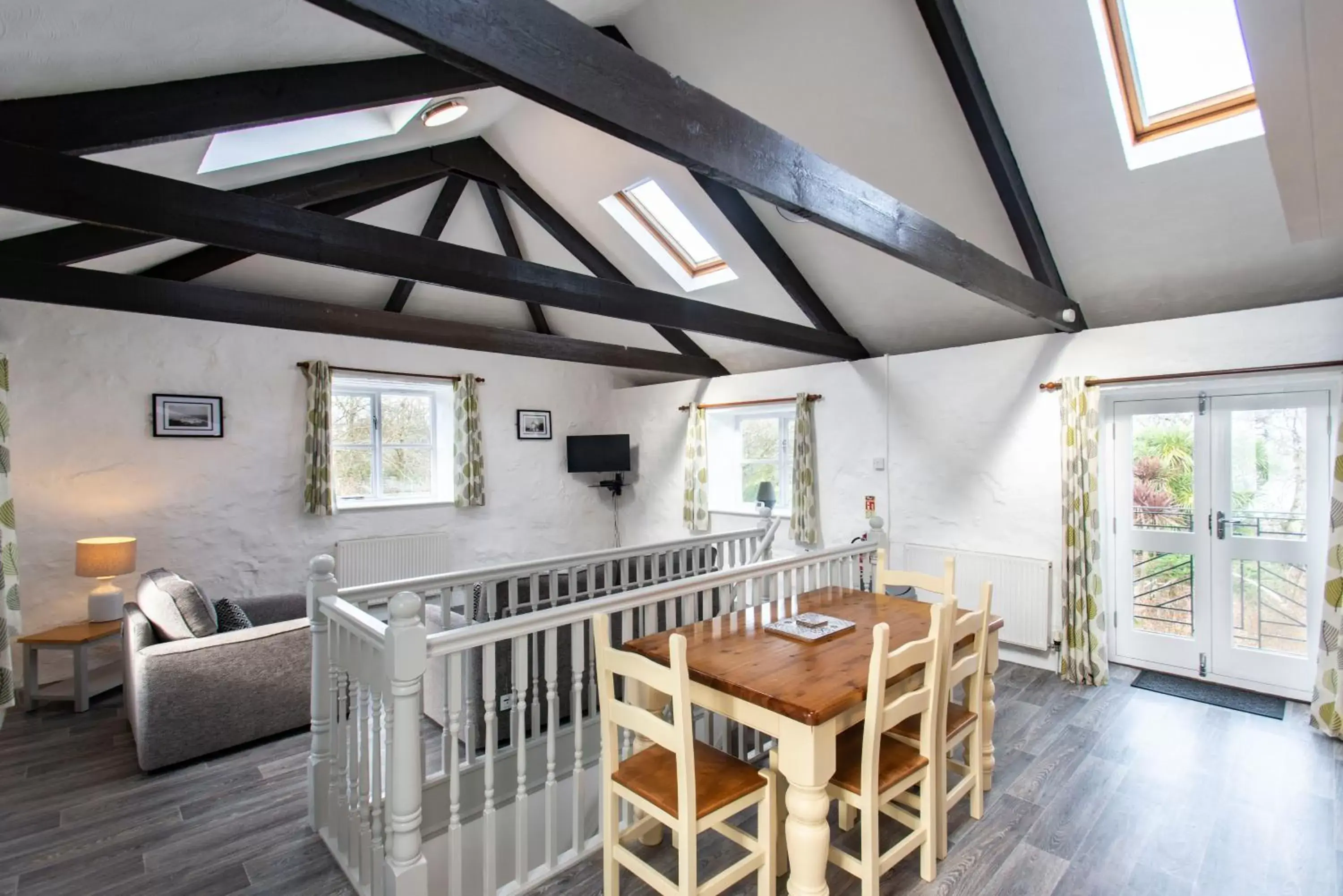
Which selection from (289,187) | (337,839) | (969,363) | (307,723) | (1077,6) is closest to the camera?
(337,839)

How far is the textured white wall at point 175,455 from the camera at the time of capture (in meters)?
4.07

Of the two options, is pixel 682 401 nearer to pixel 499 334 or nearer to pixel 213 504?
pixel 499 334

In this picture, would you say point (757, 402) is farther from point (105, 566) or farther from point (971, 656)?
point (105, 566)

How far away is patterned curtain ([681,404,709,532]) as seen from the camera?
6.41 meters

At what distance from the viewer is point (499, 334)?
18.5 feet

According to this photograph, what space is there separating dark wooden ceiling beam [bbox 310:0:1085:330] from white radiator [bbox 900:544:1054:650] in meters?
2.70

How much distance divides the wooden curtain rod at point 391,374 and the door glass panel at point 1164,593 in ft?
18.8

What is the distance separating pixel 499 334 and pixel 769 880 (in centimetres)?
483

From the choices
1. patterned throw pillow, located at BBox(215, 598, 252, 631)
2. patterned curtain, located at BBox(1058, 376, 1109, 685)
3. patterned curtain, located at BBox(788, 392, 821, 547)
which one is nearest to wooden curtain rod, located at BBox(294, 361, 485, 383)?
patterned throw pillow, located at BBox(215, 598, 252, 631)

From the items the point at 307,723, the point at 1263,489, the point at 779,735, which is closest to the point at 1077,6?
the point at 1263,489

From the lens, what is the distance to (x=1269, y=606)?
3.68 metres

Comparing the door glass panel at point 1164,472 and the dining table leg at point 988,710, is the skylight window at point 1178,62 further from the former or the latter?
the dining table leg at point 988,710

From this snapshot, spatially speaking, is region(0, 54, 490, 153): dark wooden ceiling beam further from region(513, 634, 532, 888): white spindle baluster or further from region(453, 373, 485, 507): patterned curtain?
region(453, 373, 485, 507): patterned curtain

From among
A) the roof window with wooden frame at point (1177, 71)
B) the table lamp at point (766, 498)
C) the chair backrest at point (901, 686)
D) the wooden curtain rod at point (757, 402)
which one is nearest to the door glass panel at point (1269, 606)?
the roof window with wooden frame at point (1177, 71)
